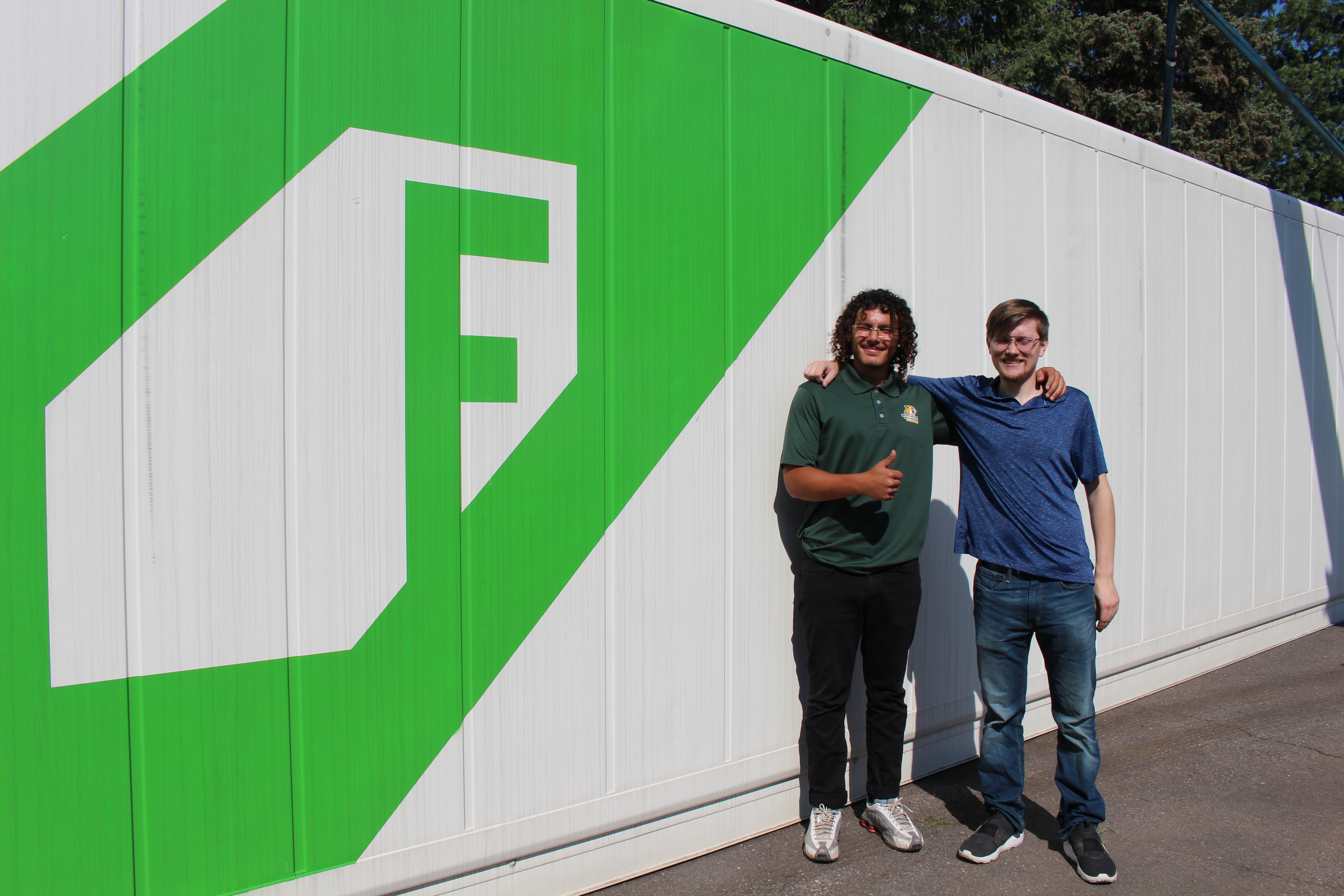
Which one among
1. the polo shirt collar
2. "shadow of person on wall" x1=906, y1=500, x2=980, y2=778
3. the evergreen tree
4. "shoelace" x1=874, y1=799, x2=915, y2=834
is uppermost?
the evergreen tree

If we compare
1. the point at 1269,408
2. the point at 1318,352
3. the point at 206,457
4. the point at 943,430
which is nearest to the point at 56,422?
the point at 206,457

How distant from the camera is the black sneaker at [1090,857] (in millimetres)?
2725

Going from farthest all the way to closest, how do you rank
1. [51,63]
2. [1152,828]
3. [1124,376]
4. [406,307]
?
1. [1124,376]
2. [1152,828]
3. [406,307]
4. [51,63]

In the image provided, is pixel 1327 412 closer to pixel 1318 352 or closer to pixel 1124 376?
pixel 1318 352

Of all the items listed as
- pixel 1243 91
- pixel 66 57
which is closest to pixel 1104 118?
pixel 1243 91

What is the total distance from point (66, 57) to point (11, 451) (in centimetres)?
86

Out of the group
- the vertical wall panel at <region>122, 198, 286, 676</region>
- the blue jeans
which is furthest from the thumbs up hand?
the vertical wall panel at <region>122, 198, 286, 676</region>

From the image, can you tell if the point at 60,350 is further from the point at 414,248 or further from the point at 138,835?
the point at 138,835

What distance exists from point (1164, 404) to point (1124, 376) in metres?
0.46

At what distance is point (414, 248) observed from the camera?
2295mm

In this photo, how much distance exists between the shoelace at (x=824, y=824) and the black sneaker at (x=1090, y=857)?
0.77 m

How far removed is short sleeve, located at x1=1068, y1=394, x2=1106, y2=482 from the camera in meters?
2.81

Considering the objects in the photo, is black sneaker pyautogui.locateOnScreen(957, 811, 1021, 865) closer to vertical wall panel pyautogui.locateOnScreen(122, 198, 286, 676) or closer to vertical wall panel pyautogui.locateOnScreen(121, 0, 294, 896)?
vertical wall panel pyautogui.locateOnScreen(121, 0, 294, 896)

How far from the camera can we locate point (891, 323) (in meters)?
2.85
